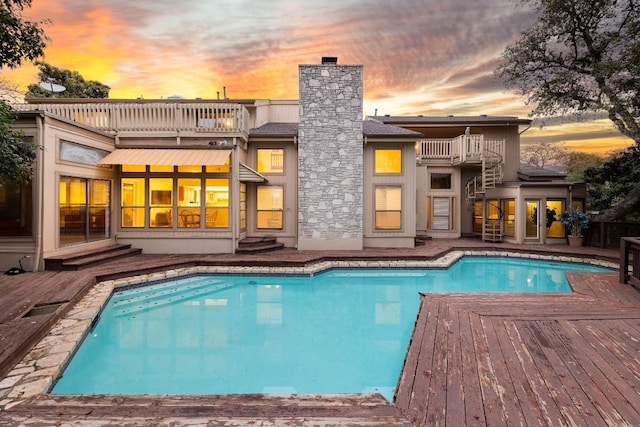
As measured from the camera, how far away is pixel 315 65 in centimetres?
1174

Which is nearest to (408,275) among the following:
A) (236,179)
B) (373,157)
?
(373,157)

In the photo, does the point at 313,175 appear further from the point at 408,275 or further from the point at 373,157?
the point at 408,275

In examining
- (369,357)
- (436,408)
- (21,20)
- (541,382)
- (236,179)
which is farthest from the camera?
(236,179)

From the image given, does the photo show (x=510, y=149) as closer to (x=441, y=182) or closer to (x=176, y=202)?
(x=441, y=182)

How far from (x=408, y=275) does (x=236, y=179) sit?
6.33 m

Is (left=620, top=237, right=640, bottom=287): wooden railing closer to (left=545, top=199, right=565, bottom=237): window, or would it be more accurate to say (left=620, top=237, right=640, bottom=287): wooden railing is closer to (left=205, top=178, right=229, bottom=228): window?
(left=545, top=199, right=565, bottom=237): window

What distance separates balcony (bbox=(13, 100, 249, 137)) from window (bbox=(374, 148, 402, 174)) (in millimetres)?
5131

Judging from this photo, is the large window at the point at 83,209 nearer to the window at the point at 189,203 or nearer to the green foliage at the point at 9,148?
the window at the point at 189,203

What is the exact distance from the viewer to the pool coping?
10.8 feet

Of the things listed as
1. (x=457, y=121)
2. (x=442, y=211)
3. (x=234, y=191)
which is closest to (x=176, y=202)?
(x=234, y=191)

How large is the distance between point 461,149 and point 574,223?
5348 millimetres

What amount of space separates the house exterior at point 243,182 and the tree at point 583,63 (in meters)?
2.67

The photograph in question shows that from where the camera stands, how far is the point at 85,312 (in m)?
5.63

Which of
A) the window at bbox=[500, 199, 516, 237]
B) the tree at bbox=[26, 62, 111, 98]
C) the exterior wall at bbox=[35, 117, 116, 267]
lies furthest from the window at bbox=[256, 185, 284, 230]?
the tree at bbox=[26, 62, 111, 98]
